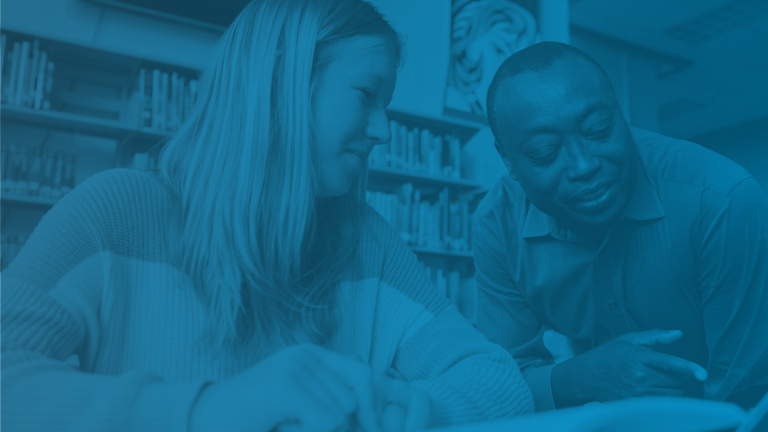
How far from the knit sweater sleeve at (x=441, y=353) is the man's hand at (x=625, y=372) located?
30 cm

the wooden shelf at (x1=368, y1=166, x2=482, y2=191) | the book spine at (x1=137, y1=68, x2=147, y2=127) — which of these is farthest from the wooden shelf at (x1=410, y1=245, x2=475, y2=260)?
the book spine at (x1=137, y1=68, x2=147, y2=127)

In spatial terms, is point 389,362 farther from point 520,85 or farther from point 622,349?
point 520,85

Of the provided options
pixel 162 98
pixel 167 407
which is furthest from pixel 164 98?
pixel 167 407

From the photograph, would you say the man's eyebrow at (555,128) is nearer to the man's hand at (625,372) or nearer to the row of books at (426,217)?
the man's hand at (625,372)

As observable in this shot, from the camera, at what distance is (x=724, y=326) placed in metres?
0.97

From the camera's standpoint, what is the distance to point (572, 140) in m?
0.95

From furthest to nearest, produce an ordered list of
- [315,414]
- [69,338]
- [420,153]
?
1. [420,153]
2. [69,338]
3. [315,414]

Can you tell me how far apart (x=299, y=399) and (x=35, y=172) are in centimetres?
158

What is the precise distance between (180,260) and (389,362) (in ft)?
1.05

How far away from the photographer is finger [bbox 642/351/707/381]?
80cm

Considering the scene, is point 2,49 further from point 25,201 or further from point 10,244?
point 10,244

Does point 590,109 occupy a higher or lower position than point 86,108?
lower

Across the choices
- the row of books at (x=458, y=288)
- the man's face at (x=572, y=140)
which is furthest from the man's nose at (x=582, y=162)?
the row of books at (x=458, y=288)

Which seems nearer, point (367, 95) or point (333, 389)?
point (333, 389)
